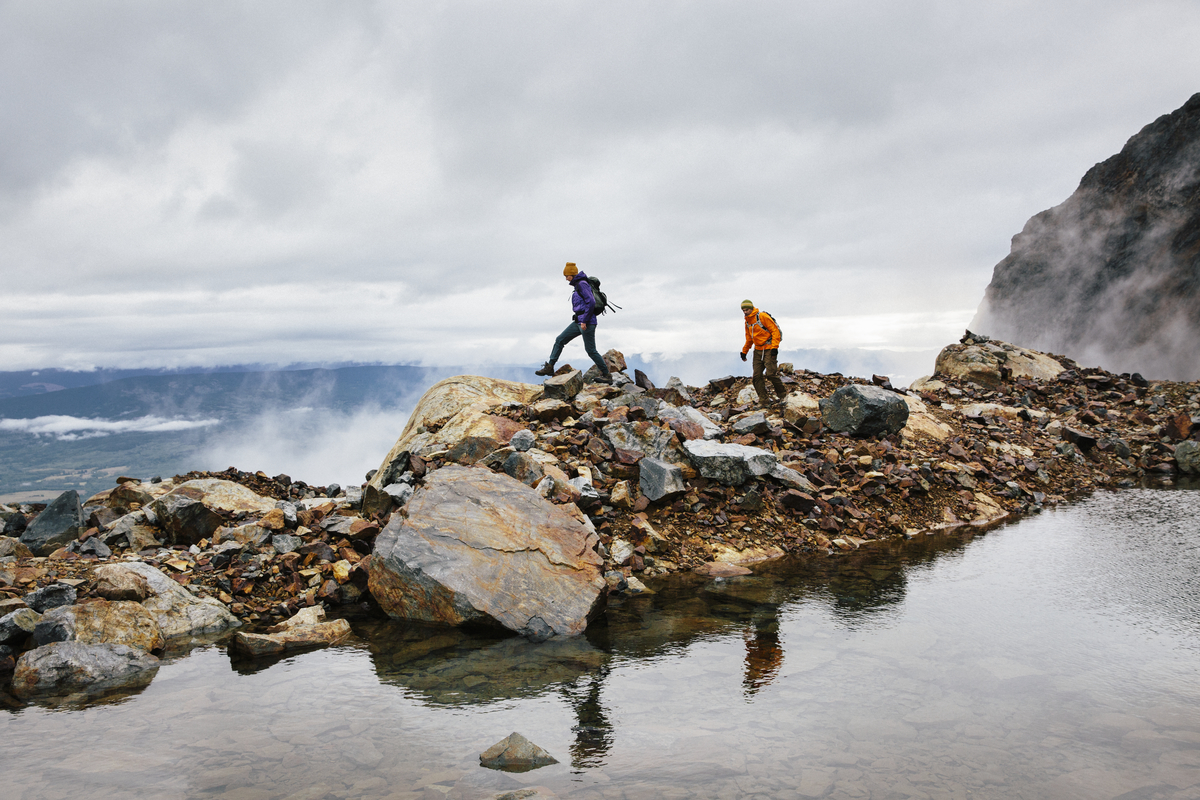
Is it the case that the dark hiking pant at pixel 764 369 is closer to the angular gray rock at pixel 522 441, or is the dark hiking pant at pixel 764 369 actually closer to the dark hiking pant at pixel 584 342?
the dark hiking pant at pixel 584 342

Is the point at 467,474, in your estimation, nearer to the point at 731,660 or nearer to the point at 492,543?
the point at 492,543

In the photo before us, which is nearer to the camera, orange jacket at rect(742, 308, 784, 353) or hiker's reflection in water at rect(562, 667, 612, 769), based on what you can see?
hiker's reflection in water at rect(562, 667, 612, 769)

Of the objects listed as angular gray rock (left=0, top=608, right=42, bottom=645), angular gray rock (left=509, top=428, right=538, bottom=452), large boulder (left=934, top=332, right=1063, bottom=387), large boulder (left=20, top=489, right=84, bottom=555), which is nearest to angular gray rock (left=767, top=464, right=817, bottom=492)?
angular gray rock (left=509, top=428, right=538, bottom=452)

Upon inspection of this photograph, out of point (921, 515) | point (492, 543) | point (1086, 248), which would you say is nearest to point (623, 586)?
point (492, 543)

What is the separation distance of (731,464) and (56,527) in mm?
14454

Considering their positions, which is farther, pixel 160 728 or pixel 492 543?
pixel 492 543

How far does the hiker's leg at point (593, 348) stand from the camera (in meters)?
17.9

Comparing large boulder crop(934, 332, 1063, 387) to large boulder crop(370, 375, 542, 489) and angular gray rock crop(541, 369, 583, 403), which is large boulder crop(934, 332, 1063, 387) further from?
large boulder crop(370, 375, 542, 489)

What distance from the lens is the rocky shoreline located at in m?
9.11

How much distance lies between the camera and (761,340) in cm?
1944

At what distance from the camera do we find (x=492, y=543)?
9797 millimetres

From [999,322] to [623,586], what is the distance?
7617 centimetres

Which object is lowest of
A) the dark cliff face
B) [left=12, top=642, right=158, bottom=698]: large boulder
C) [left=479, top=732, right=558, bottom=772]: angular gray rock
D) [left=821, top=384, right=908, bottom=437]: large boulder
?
[left=12, top=642, right=158, bottom=698]: large boulder

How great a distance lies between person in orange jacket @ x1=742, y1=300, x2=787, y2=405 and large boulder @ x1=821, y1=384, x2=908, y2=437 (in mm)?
2241
